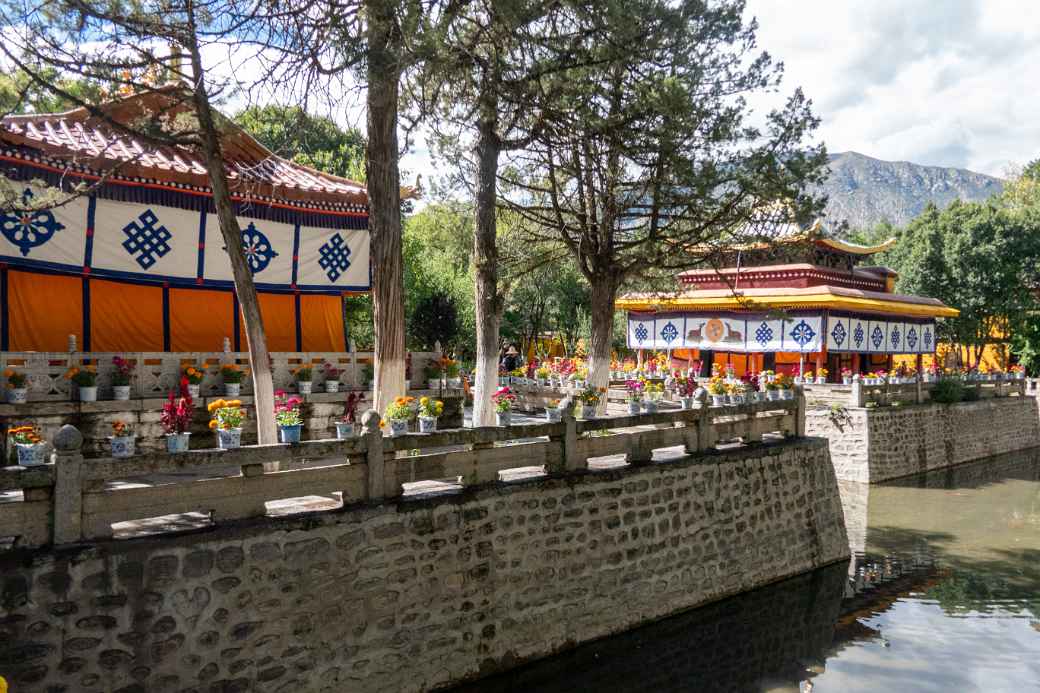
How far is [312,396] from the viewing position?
1330 cm

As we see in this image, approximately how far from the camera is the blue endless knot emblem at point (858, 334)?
2669cm

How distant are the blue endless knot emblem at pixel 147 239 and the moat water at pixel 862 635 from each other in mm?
10158

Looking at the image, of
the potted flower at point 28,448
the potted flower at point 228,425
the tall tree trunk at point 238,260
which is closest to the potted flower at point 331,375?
the tall tree trunk at point 238,260

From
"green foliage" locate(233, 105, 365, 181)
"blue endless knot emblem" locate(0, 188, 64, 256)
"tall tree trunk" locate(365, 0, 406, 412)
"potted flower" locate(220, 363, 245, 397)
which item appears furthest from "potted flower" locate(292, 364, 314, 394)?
"blue endless knot emblem" locate(0, 188, 64, 256)

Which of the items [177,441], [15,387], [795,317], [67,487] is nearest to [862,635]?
[177,441]

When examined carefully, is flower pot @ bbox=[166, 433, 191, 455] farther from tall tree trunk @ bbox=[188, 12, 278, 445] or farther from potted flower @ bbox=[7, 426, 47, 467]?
tall tree trunk @ bbox=[188, 12, 278, 445]

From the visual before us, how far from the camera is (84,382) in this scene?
10.9 meters

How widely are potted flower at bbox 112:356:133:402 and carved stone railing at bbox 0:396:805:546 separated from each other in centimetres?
165

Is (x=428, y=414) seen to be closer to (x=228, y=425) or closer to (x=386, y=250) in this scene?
(x=228, y=425)

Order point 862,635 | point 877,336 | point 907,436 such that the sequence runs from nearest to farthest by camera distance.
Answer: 1. point 862,635
2. point 907,436
3. point 877,336

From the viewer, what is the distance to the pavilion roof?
82.4 feet

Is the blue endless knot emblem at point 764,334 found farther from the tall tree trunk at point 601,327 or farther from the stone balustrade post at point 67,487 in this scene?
the stone balustrade post at point 67,487

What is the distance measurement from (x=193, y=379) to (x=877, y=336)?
24.8 m

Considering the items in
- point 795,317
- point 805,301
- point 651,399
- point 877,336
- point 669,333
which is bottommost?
point 651,399
